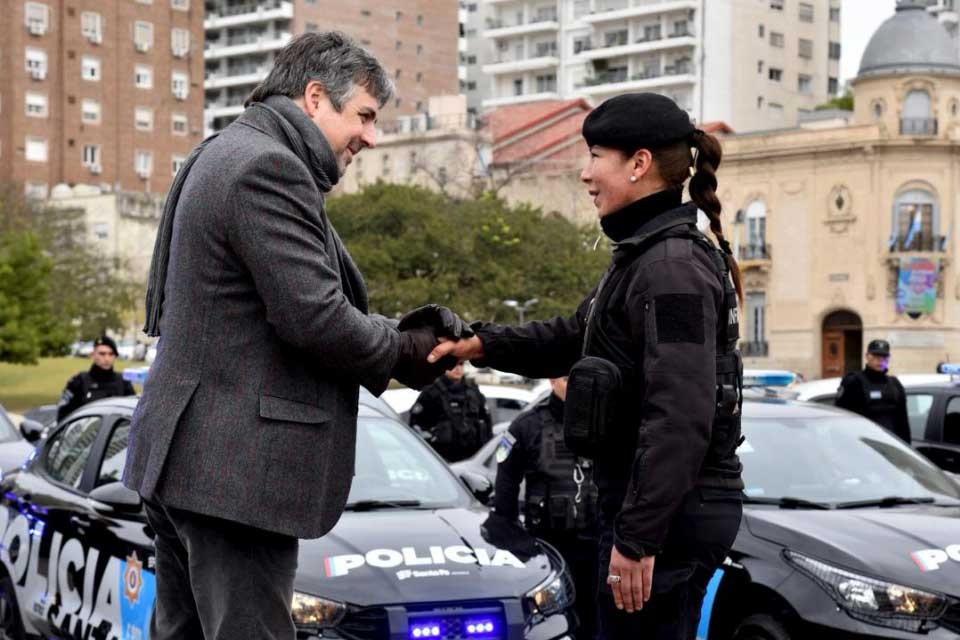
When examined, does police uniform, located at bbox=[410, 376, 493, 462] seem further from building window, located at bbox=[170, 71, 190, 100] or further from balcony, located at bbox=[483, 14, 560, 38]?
building window, located at bbox=[170, 71, 190, 100]

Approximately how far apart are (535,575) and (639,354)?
112 inches

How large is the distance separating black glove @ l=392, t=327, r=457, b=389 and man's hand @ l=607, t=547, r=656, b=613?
0.76 m

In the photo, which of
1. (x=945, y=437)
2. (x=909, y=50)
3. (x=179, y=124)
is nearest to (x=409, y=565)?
(x=945, y=437)

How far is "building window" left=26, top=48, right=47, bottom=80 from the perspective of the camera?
91.2 meters

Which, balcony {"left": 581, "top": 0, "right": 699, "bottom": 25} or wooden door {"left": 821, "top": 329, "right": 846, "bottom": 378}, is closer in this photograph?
wooden door {"left": 821, "top": 329, "right": 846, "bottom": 378}

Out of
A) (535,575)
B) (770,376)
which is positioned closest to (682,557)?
(535,575)

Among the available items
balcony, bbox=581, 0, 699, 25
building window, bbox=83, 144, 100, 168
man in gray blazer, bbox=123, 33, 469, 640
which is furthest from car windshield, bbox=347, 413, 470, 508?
building window, bbox=83, 144, 100, 168

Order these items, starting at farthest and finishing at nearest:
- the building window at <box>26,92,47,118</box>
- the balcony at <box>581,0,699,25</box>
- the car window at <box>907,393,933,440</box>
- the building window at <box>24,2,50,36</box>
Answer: the building window at <box>24,2,50,36</box> → the building window at <box>26,92,47,118</box> → the balcony at <box>581,0,699,25</box> → the car window at <box>907,393,933,440</box>

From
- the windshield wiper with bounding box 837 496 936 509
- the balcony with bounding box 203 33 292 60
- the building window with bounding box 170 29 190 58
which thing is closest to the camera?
the windshield wiper with bounding box 837 496 936 509

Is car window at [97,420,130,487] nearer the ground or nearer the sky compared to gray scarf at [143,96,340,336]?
nearer the ground

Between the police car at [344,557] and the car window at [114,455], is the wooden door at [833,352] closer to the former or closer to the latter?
the police car at [344,557]

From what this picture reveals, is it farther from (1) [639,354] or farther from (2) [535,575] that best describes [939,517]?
(1) [639,354]

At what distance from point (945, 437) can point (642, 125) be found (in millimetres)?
9450

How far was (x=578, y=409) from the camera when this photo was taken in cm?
429
